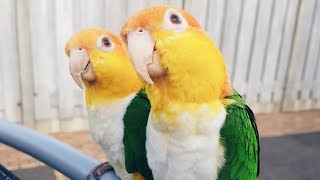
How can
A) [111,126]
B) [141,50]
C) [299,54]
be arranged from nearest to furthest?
[141,50] < [111,126] < [299,54]

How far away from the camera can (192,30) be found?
2.23ft

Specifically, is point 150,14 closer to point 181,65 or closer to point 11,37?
point 181,65

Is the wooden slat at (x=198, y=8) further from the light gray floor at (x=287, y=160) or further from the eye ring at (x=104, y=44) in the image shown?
the eye ring at (x=104, y=44)

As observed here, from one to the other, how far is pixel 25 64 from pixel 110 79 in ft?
5.83

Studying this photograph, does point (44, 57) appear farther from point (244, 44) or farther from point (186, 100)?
point (186, 100)

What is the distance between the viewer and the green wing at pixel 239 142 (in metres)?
0.74

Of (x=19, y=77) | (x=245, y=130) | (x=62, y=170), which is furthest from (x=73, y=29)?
(x=245, y=130)

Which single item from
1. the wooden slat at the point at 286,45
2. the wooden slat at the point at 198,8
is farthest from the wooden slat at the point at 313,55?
the wooden slat at the point at 198,8

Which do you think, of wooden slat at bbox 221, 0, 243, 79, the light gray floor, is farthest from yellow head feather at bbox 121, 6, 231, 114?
wooden slat at bbox 221, 0, 243, 79

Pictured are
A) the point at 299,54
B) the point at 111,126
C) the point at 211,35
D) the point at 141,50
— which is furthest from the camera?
the point at 299,54

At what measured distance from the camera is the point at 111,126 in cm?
88

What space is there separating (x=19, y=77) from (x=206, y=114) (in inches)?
79.4

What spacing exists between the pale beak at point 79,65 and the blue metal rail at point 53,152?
218mm

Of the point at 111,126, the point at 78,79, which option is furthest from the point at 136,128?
the point at 78,79
